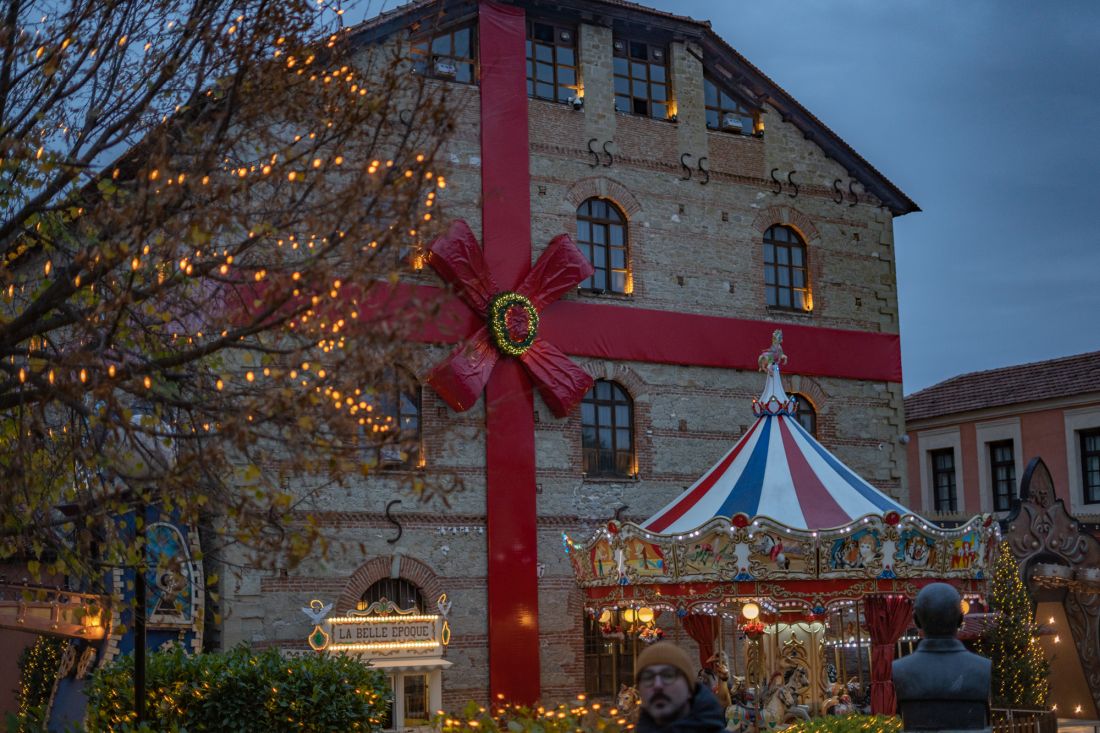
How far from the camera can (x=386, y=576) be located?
18688 mm

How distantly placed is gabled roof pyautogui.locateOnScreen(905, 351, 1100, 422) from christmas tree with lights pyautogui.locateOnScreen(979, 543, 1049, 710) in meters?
9.96

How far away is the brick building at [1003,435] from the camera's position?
101ft

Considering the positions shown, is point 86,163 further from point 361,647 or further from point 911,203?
point 911,203

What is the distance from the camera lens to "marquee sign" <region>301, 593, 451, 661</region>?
18047 mm

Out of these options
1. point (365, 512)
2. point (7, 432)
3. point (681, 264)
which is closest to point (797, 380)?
point (681, 264)

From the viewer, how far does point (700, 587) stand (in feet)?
58.6

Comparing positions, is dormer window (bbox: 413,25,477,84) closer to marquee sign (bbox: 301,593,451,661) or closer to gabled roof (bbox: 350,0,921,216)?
gabled roof (bbox: 350,0,921,216)

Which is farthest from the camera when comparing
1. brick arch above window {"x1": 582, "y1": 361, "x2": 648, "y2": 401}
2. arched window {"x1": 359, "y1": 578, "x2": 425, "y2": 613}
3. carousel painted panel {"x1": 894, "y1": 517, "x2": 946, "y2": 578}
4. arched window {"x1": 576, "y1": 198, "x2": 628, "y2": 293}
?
arched window {"x1": 576, "y1": 198, "x2": 628, "y2": 293}

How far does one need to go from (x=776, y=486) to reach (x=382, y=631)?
546 cm

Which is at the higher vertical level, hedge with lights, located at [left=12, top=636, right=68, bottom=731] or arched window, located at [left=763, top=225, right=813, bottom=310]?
arched window, located at [left=763, top=225, right=813, bottom=310]

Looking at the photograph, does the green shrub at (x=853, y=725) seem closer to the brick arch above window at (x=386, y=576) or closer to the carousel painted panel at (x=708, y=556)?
the carousel painted panel at (x=708, y=556)

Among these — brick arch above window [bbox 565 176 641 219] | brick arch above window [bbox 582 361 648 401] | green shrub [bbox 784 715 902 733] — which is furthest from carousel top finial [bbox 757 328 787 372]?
green shrub [bbox 784 715 902 733]

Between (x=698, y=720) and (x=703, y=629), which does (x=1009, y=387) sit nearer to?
(x=703, y=629)

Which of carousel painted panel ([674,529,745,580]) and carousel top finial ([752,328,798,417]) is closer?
carousel painted panel ([674,529,745,580])
